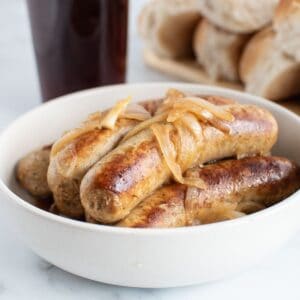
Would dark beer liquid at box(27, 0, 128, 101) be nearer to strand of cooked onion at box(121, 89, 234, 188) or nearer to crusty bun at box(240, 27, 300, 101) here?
crusty bun at box(240, 27, 300, 101)

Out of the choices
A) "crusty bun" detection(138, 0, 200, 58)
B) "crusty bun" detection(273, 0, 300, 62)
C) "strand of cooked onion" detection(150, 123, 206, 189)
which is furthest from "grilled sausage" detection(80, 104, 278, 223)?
"crusty bun" detection(138, 0, 200, 58)

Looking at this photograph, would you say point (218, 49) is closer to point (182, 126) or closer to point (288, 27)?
point (288, 27)

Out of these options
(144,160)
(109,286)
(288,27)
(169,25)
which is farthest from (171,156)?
(169,25)

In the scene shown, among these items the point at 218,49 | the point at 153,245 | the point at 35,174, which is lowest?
the point at 218,49

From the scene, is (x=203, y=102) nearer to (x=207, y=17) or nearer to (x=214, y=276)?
(x=214, y=276)

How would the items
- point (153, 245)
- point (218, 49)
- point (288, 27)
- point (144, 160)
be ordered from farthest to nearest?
point (218, 49) → point (288, 27) → point (144, 160) → point (153, 245)
